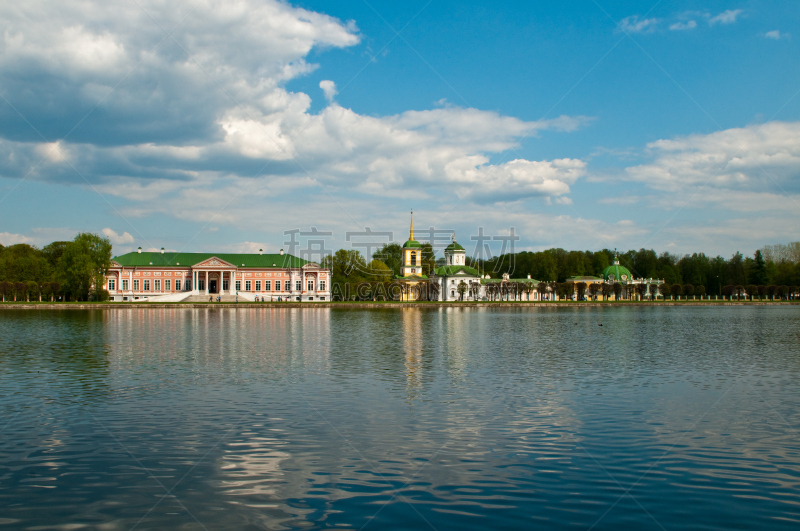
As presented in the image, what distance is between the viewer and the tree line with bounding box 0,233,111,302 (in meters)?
76.6

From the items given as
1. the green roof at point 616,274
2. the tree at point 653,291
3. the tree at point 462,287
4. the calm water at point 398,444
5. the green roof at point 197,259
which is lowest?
the calm water at point 398,444

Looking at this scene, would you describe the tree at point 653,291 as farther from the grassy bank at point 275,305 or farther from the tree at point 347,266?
the tree at point 347,266

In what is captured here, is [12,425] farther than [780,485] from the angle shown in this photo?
Yes

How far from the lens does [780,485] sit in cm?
750

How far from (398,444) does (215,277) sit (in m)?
91.1

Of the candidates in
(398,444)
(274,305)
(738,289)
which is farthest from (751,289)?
(398,444)

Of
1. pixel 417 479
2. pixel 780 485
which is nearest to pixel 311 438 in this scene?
pixel 417 479

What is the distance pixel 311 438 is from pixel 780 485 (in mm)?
6494

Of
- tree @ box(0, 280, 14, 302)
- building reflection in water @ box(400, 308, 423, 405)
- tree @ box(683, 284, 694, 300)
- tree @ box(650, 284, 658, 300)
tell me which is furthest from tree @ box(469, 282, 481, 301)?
building reflection in water @ box(400, 308, 423, 405)

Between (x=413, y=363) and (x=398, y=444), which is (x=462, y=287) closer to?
(x=413, y=363)

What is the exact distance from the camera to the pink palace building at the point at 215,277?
303ft

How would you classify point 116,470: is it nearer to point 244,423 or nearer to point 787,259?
point 244,423

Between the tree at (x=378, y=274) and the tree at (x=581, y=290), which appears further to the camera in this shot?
the tree at (x=581, y=290)

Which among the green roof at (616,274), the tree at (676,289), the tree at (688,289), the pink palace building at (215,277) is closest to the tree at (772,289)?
the tree at (688,289)
